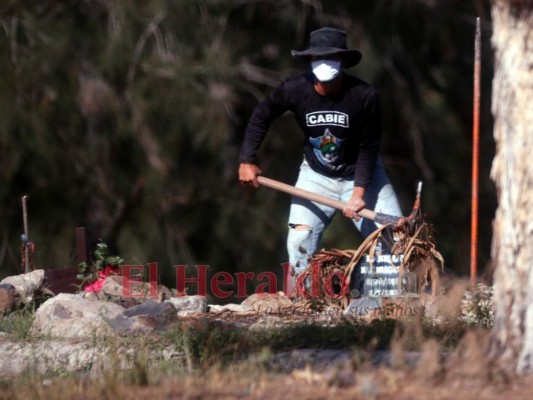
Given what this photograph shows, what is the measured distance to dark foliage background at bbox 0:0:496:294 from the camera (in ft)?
39.4

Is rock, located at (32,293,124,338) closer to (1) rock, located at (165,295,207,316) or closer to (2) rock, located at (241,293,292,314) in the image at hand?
(1) rock, located at (165,295,207,316)

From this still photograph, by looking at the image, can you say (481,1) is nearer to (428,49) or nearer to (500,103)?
(428,49)

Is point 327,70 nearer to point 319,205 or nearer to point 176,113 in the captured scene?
point 319,205

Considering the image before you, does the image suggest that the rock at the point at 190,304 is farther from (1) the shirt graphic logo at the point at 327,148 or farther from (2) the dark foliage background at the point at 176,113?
(2) the dark foliage background at the point at 176,113

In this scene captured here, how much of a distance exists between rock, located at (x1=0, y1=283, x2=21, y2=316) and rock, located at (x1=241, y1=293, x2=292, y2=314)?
55.9 inches

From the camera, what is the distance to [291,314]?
8.12 m

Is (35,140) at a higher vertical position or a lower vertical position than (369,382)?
higher

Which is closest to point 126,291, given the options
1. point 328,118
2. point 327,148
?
point 327,148

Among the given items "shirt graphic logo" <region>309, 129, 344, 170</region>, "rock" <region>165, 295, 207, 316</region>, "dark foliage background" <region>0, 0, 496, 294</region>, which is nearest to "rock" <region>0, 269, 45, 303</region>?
"rock" <region>165, 295, 207, 316</region>

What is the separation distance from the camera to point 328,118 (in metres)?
8.55

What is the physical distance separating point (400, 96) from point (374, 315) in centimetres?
543

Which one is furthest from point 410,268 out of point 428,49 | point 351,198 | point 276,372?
point 428,49

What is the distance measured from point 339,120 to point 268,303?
1190 millimetres

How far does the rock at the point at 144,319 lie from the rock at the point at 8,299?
3.36ft
